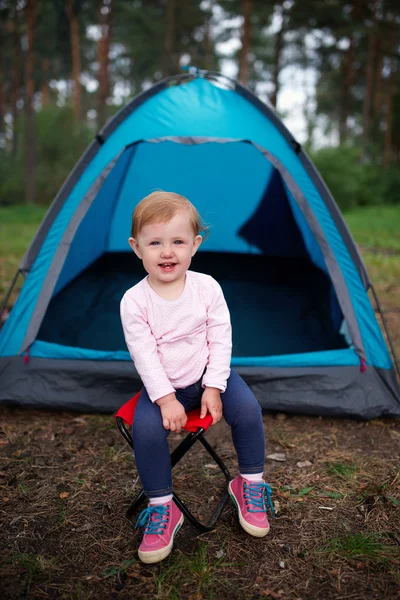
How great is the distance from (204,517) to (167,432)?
441mm

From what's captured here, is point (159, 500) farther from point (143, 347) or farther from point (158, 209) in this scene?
point (158, 209)

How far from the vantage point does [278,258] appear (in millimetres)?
5301

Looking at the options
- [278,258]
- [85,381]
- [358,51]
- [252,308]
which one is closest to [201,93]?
[252,308]

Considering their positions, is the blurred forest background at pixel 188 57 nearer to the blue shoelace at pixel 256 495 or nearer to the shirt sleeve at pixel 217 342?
the shirt sleeve at pixel 217 342

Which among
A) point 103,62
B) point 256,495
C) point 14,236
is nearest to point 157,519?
point 256,495

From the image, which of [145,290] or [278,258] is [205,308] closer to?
[145,290]

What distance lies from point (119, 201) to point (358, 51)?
14.4 meters

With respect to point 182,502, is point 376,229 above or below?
below

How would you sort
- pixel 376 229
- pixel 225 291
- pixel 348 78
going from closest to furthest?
pixel 225 291 < pixel 376 229 < pixel 348 78

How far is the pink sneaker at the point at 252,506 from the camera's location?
5.43 ft

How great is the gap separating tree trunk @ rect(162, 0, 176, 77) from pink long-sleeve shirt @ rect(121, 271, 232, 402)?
13770 mm

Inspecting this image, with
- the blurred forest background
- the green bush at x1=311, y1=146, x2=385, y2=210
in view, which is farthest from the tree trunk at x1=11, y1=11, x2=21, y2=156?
the green bush at x1=311, y1=146, x2=385, y2=210

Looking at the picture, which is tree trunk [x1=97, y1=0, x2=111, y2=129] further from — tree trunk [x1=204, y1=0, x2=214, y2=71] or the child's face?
the child's face

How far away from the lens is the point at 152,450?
1.55 meters
